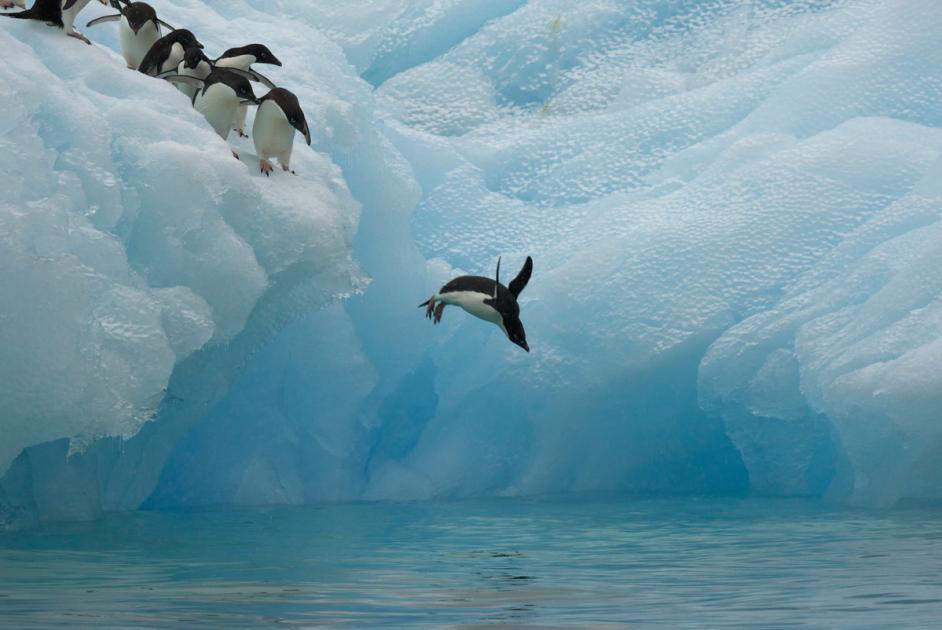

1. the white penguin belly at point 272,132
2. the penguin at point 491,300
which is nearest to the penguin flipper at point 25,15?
the white penguin belly at point 272,132

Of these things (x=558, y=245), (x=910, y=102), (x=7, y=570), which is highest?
(x=910, y=102)

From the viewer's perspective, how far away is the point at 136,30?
6.98 meters

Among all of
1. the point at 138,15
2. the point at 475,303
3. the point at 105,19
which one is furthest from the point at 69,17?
the point at 475,303

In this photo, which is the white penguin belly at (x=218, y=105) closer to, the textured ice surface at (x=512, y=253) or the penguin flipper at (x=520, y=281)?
the textured ice surface at (x=512, y=253)

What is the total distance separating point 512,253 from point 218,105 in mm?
2324

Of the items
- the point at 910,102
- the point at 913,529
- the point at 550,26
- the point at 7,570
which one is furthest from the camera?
the point at 550,26

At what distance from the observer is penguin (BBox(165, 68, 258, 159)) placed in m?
6.67

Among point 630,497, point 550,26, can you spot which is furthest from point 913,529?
point 550,26

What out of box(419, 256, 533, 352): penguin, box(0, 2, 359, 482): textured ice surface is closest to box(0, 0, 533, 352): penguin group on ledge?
box(419, 256, 533, 352): penguin

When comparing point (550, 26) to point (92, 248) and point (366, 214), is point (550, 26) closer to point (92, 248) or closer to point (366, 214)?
point (366, 214)

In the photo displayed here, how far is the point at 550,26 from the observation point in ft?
33.5

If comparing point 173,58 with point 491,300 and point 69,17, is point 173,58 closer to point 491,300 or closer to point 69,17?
point 69,17

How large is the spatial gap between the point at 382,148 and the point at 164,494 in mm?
2355

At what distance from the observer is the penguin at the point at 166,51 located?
693 cm
